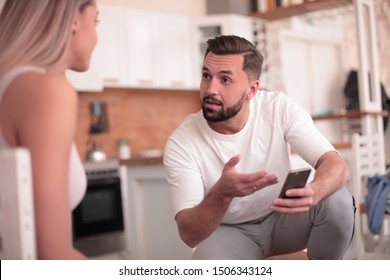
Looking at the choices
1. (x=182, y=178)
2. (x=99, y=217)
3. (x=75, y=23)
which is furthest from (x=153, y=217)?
(x=75, y=23)

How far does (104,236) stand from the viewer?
6.23 ft

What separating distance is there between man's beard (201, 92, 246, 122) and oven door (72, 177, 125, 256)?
3.27ft

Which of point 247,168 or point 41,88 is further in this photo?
point 247,168

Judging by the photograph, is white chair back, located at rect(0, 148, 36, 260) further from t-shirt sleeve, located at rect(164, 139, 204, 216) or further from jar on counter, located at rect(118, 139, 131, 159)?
jar on counter, located at rect(118, 139, 131, 159)

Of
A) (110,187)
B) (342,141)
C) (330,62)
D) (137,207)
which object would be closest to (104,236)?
(110,187)

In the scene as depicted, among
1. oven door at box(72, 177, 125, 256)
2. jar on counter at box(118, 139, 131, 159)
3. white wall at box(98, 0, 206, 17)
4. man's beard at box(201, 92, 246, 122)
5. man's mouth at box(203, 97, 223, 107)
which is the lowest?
oven door at box(72, 177, 125, 256)

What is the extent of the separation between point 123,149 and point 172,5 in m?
0.70

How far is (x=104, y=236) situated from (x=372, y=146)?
992 millimetres

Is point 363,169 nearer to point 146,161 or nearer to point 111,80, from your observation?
point 146,161

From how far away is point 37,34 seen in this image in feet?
2.23

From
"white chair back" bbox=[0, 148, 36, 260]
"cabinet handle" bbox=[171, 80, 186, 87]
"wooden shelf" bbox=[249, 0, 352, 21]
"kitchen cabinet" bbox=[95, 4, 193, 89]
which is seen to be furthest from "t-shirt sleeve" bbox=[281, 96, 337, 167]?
"cabinet handle" bbox=[171, 80, 186, 87]

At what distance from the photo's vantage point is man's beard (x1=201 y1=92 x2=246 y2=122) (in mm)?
947

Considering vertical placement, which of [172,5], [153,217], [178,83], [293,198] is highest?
[172,5]
